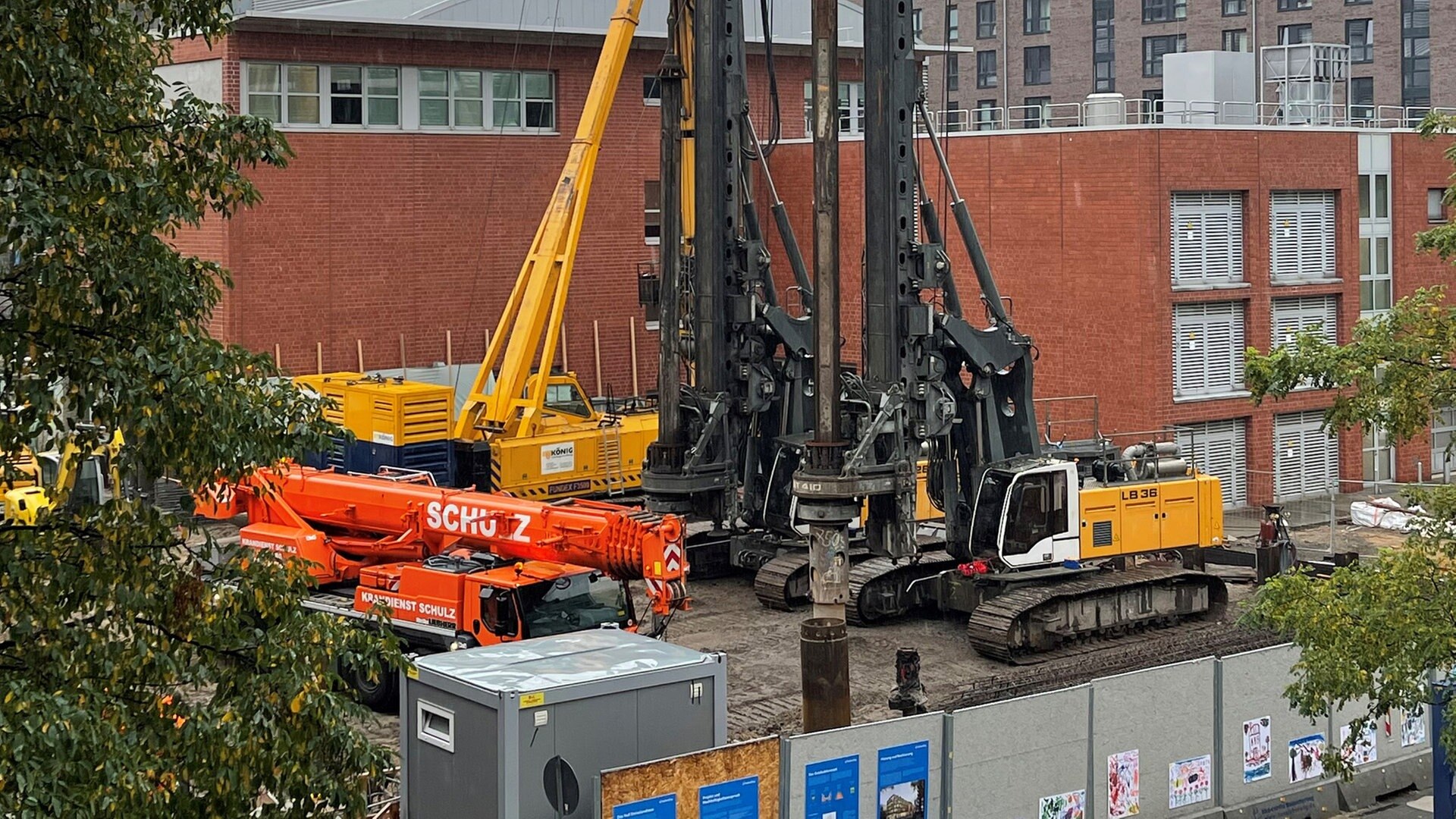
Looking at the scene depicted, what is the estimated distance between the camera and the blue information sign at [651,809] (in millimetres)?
14344

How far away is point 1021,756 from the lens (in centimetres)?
1652

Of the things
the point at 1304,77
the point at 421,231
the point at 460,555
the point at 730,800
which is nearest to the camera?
the point at 730,800

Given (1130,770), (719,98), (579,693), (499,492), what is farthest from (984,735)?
→ (499,492)

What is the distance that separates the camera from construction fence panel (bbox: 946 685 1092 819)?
1614cm

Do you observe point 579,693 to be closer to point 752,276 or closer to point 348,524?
point 348,524

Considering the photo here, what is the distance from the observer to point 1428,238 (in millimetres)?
14438

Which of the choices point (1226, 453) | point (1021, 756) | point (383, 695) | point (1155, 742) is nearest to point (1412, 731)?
point (1155, 742)

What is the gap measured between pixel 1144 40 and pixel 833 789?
2341 inches

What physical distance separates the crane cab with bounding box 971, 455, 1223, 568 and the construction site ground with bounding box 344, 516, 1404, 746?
48.9 inches

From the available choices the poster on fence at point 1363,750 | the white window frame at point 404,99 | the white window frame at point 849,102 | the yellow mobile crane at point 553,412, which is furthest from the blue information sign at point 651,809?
the white window frame at point 849,102

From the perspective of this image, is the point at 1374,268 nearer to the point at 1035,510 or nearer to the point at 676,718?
the point at 1035,510

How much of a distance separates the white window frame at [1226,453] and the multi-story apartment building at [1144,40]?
25.3 m

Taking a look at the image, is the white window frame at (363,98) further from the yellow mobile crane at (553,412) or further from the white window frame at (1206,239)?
the white window frame at (1206,239)

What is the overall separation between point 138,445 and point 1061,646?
1779 cm
